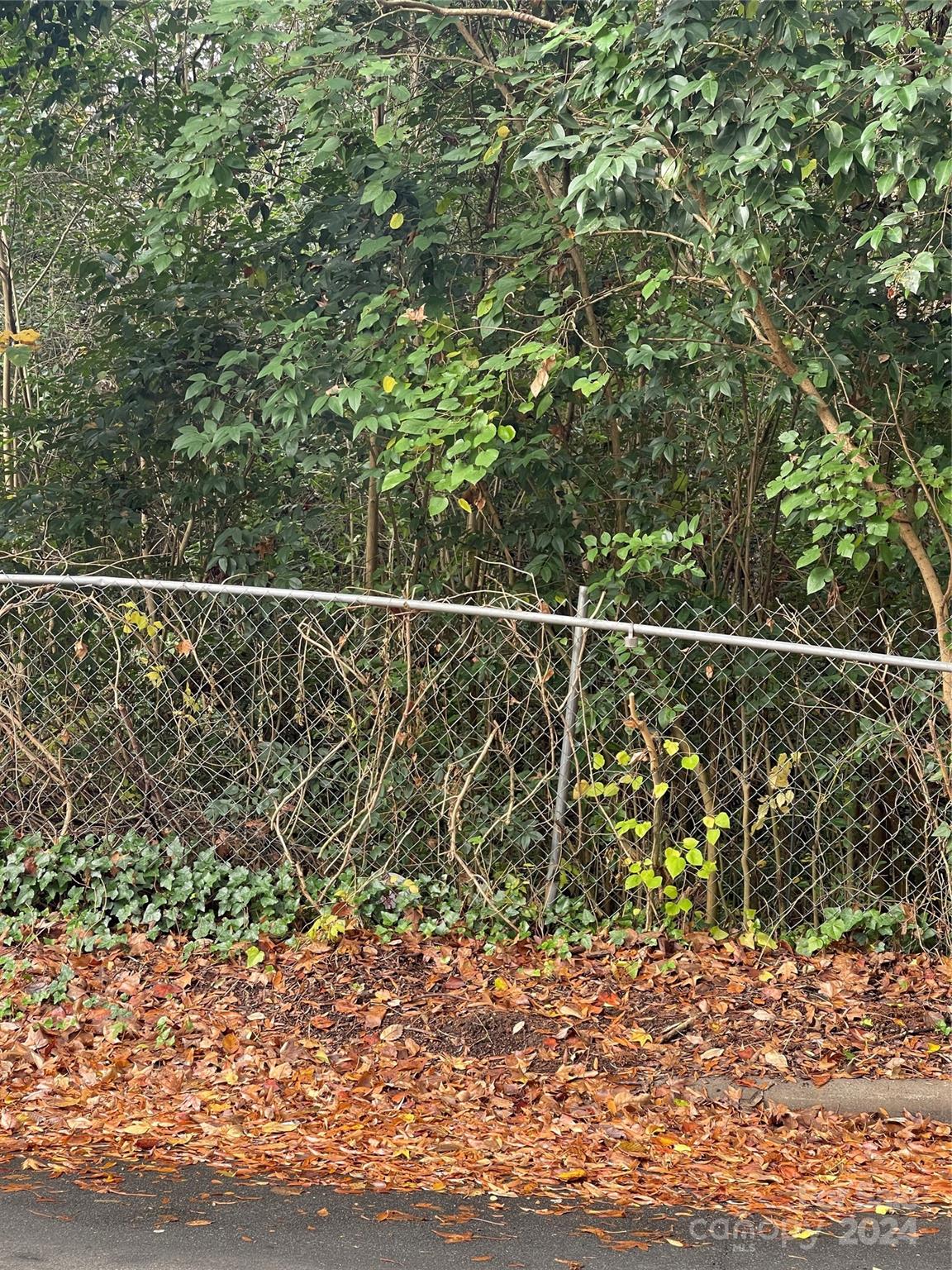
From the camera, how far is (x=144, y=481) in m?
6.73

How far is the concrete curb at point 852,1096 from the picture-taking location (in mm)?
4320

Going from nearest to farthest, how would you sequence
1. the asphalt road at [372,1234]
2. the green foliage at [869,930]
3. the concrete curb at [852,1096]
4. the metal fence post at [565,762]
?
the asphalt road at [372,1234], the concrete curb at [852,1096], the metal fence post at [565,762], the green foliage at [869,930]

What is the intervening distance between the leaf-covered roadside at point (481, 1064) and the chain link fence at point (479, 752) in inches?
16.0

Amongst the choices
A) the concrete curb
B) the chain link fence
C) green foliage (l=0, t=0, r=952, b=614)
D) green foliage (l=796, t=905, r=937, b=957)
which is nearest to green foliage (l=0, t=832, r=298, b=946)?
the chain link fence

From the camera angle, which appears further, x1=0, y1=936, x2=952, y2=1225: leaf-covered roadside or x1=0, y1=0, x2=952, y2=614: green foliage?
x1=0, y1=0, x2=952, y2=614: green foliage

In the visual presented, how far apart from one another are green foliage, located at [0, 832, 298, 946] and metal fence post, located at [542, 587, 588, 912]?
115 cm

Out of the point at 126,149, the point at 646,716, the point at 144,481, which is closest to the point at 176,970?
the point at 646,716

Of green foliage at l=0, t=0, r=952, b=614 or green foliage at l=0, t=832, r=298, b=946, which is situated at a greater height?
green foliage at l=0, t=0, r=952, b=614

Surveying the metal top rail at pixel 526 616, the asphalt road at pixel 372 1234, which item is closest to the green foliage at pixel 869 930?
the metal top rail at pixel 526 616

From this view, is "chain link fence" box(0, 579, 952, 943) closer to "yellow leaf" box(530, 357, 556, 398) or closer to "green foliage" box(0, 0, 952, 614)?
"green foliage" box(0, 0, 952, 614)

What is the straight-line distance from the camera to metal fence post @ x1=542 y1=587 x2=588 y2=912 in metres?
5.17

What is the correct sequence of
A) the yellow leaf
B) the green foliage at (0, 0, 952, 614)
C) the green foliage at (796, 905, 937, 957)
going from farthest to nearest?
the green foliage at (796, 905, 937, 957), the yellow leaf, the green foliage at (0, 0, 952, 614)

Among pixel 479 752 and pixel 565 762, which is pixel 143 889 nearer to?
pixel 479 752

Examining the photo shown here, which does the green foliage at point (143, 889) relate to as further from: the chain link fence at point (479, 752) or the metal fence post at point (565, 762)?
the metal fence post at point (565, 762)
